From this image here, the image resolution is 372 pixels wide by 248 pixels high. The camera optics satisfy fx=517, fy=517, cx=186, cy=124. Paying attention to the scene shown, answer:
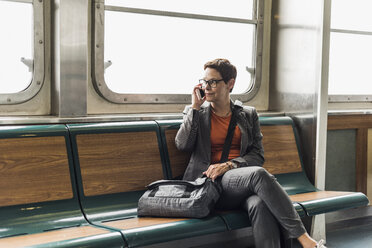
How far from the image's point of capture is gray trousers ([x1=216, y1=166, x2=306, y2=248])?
3.22 metres

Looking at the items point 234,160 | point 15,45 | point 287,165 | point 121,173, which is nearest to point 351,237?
point 287,165

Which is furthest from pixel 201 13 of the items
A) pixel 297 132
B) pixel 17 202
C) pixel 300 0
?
pixel 17 202

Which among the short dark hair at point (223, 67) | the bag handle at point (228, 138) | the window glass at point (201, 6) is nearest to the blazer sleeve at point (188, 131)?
the bag handle at point (228, 138)

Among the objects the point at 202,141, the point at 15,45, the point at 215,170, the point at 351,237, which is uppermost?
the point at 15,45

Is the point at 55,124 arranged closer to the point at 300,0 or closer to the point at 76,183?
the point at 76,183

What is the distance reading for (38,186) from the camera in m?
3.19

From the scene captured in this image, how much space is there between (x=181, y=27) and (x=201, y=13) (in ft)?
0.82

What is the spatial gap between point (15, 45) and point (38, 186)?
106 centimetres

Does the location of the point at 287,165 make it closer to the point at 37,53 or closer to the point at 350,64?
the point at 350,64

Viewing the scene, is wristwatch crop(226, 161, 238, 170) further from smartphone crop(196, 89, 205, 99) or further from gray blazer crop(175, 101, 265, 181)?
smartphone crop(196, 89, 205, 99)

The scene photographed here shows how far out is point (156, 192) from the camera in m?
3.33

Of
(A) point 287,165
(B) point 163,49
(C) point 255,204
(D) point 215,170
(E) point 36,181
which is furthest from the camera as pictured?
(A) point 287,165

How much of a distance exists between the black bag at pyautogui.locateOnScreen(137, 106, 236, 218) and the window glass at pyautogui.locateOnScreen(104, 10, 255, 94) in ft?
3.48

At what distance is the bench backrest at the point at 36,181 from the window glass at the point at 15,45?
1.68ft
